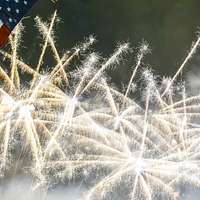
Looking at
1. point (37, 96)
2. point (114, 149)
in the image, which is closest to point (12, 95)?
point (37, 96)

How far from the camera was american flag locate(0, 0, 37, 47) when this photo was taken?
37.6ft

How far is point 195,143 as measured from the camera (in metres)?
19.3

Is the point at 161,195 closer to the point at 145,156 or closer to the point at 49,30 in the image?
the point at 145,156

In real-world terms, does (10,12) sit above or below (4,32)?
above

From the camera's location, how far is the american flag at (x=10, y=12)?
1145 cm

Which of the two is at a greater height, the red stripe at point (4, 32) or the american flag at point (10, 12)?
the american flag at point (10, 12)

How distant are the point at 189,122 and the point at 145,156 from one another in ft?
6.18

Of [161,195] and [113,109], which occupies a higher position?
[113,109]

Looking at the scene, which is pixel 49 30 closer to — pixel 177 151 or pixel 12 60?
pixel 12 60

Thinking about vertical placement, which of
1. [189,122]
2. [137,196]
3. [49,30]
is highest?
[49,30]

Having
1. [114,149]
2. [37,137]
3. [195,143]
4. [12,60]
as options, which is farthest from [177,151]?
[12,60]

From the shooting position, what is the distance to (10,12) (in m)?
11.5

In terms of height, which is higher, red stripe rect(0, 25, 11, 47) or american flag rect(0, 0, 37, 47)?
american flag rect(0, 0, 37, 47)

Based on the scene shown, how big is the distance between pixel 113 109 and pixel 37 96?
7.88 feet
